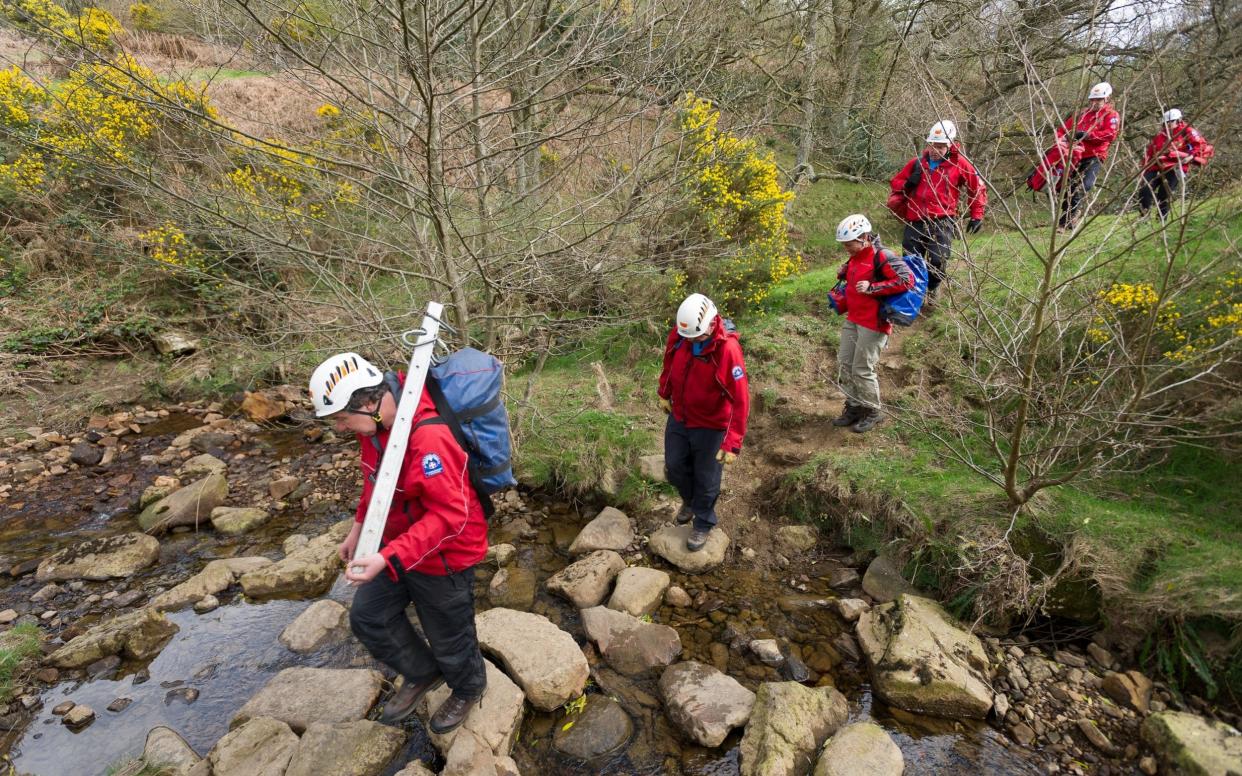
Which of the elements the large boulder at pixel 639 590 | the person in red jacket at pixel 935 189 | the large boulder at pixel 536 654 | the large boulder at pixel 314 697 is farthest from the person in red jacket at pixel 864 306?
the large boulder at pixel 314 697

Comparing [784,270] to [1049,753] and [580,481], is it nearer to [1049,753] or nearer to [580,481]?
[580,481]

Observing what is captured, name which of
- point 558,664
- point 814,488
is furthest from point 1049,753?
point 558,664

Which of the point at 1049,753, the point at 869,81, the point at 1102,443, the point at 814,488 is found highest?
the point at 869,81

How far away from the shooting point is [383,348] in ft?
17.4

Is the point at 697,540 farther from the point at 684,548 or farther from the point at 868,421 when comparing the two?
the point at 868,421

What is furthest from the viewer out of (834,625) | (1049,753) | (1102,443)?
(834,625)

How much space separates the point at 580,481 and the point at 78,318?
360 inches

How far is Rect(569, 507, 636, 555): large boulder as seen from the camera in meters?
5.28

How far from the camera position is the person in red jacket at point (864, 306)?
4.91 m

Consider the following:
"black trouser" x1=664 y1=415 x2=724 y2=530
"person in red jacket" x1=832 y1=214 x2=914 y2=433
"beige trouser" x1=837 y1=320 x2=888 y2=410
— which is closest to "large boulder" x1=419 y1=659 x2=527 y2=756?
"black trouser" x1=664 y1=415 x2=724 y2=530

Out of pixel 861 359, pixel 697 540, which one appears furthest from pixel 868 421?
pixel 697 540

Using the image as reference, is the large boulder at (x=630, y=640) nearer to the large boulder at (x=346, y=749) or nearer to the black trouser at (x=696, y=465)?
the black trouser at (x=696, y=465)

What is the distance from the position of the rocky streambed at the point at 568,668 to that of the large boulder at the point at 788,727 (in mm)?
15

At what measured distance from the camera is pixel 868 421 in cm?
570
